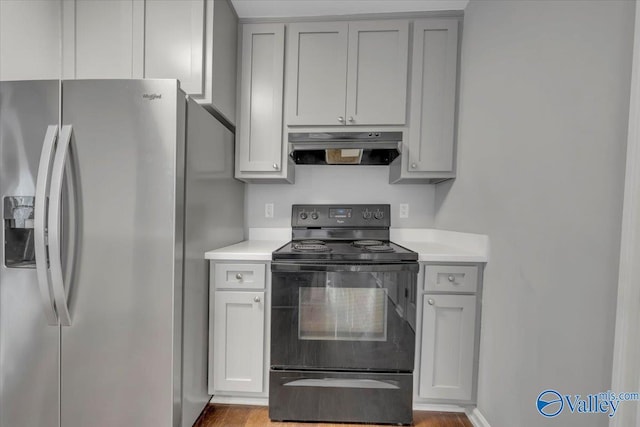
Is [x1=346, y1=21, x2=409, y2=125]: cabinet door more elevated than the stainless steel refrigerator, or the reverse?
[x1=346, y1=21, x2=409, y2=125]: cabinet door

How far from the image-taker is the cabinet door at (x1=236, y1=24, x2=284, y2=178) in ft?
5.68

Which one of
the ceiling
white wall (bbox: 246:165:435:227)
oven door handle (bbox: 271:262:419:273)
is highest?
the ceiling

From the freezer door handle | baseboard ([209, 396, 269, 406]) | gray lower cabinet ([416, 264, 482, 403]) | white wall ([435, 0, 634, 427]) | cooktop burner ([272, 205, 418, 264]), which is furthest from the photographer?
cooktop burner ([272, 205, 418, 264])

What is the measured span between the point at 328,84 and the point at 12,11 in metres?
1.70

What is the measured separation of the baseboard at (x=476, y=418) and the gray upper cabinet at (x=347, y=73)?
1.76 meters

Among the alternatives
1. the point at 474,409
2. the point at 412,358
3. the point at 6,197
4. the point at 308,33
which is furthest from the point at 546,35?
the point at 6,197

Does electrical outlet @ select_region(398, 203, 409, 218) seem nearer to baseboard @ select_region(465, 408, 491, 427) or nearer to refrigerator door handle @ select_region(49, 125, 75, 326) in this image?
baseboard @ select_region(465, 408, 491, 427)

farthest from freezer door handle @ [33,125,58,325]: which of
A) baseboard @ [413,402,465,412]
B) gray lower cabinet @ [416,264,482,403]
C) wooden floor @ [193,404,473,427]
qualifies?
baseboard @ [413,402,465,412]

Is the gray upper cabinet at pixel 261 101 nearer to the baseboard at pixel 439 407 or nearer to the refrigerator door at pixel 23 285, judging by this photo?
the refrigerator door at pixel 23 285

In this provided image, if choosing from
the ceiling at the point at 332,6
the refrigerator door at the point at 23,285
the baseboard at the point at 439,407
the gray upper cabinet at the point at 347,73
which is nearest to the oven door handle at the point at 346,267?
the baseboard at the point at 439,407

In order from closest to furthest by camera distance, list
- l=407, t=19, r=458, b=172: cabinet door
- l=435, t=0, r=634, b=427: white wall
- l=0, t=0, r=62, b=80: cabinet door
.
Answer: l=435, t=0, r=634, b=427: white wall → l=0, t=0, r=62, b=80: cabinet door → l=407, t=19, r=458, b=172: cabinet door

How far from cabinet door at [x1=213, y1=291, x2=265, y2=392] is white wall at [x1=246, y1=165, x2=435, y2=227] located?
764mm

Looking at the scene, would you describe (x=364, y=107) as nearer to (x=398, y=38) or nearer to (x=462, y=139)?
(x=398, y=38)

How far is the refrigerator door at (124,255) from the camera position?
1126mm
